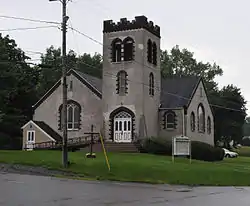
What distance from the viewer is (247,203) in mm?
15398

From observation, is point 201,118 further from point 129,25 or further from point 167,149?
point 129,25

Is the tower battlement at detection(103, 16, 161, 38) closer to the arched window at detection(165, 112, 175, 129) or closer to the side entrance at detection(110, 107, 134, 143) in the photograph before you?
the side entrance at detection(110, 107, 134, 143)

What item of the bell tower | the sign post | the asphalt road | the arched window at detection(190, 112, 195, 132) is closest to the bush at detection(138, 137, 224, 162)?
the bell tower

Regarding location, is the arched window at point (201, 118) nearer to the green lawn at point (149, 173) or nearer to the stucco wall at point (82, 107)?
the stucco wall at point (82, 107)

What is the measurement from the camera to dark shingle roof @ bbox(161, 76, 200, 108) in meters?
50.3

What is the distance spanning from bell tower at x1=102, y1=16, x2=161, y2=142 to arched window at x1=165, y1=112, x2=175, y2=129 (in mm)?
1851

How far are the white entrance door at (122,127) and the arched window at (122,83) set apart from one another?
215 centimetres

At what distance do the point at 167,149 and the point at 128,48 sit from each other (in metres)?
10.8

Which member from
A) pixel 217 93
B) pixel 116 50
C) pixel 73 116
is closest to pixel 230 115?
pixel 217 93

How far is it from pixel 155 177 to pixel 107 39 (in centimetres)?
2534

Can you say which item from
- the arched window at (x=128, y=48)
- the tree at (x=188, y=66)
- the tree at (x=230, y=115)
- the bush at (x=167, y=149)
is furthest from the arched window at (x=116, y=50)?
the tree at (x=188, y=66)

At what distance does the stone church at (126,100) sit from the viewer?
4656 centimetres

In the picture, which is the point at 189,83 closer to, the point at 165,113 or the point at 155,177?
the point at 165,113

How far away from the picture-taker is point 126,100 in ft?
153
